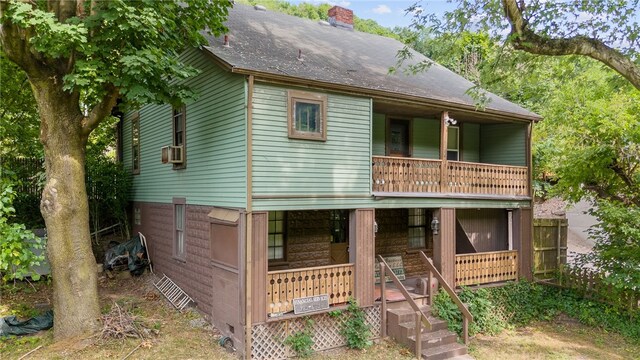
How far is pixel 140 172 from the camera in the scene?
14945mm

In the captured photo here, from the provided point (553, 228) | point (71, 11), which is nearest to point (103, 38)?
point (71, 11)

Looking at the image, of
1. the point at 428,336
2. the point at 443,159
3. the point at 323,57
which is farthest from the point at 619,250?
the point at 323,57

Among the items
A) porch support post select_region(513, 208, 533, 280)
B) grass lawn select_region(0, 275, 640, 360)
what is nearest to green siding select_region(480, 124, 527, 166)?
porch support post select_region(513, 208, 533, 280)

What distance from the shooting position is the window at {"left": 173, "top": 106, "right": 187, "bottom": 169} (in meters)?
11.6

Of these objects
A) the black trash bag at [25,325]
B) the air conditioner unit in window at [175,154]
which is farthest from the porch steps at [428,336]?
the black trash bag at [25,325]

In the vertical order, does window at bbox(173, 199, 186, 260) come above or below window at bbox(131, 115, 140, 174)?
below

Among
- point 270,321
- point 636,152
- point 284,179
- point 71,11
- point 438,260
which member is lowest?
point 270,321

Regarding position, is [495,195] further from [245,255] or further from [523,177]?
[245,255]

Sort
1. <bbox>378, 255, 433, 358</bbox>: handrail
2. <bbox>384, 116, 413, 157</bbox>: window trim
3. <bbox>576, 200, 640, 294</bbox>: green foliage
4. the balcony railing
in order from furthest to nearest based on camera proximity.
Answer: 1. <bbox>384, 116, 413, 157</bbox>: window trim
2. <bbox>576, 200, 640, 294</bbox>: green foliage
3. the balcony railing
4. <bbox>378, 255, 433, 358</bbox>: handrail

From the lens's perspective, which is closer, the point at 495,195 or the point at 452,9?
the point at 452,9

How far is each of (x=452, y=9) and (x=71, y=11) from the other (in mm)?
9585

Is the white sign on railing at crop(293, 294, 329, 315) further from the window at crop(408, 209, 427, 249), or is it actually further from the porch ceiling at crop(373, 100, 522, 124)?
the window at crop(408, 209, 427, 249)

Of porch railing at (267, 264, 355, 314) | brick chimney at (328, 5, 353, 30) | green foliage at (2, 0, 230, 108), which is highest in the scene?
brick chimney at (328, 5, 353, 30)

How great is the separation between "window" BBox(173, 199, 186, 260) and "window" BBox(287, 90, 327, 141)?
4.64 meters
